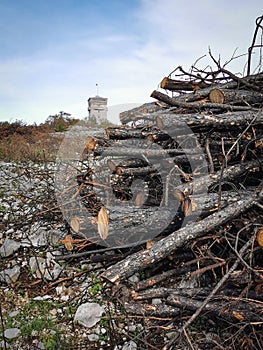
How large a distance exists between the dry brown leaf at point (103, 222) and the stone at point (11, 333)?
3.20 feet

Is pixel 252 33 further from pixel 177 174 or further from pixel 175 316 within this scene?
pixel 175 316

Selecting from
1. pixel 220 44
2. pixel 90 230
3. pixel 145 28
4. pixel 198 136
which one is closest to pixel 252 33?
pixel 220 44

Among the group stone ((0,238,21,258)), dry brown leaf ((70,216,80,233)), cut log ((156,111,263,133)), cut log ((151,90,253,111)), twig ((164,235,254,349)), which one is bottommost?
stone ((0,238,21,258))

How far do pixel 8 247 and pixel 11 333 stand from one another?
1.21 metres

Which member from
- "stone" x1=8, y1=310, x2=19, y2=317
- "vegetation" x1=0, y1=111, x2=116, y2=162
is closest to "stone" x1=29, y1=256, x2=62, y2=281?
"stone" x1=8, y1=310, x2=19, y2=317

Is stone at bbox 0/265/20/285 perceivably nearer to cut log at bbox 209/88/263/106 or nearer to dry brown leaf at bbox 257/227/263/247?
dry brown leaf at bbox 257/227/263/247

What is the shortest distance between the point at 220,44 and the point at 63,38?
7.29 ft

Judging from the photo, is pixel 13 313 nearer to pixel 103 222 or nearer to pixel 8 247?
pixel 8 247

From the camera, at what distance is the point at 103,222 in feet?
9.09

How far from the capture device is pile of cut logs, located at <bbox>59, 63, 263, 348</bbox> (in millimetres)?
2215

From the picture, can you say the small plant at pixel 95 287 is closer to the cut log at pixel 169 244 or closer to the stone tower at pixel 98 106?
the cut log at pixel 169 244

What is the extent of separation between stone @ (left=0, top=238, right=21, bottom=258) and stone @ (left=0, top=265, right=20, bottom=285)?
26cm

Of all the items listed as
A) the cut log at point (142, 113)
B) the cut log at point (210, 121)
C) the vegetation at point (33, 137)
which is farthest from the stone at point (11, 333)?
the vegetation at point (33, 137)

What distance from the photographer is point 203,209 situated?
247 cm
